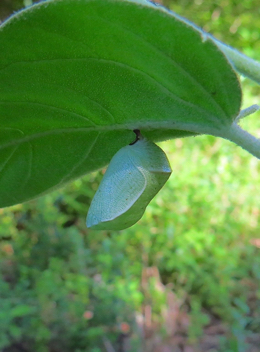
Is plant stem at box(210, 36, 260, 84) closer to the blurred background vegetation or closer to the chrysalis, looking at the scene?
the chrysalis

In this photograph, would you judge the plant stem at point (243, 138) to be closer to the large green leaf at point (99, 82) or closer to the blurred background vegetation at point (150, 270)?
the large green leaf at point (99, 82)

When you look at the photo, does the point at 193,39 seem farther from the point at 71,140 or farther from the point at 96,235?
the point at 96,235

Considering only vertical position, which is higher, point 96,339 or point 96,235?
point 96,235

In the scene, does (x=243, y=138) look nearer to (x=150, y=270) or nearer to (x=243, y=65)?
(x=243, y=65)

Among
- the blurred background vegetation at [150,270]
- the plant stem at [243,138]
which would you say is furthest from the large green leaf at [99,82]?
the blurred background vegetation at [150,270]

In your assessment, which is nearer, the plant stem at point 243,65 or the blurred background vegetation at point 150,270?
the plant stem at point 243,65

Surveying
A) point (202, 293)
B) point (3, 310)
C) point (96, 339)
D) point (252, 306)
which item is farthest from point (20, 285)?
point (252, 306)
